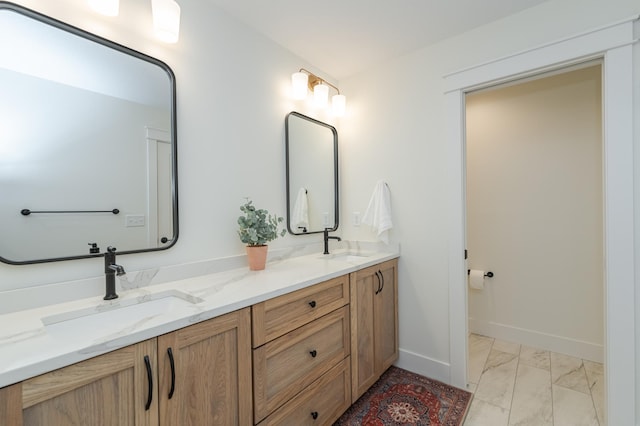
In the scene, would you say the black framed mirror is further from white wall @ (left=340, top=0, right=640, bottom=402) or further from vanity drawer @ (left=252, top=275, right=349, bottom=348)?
vanity drawer @ (left=252, top=275, right=349, bottom=348)

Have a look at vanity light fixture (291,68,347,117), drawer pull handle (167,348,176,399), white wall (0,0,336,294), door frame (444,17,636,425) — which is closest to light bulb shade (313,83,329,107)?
vanity light fixture (291,68,347,117)

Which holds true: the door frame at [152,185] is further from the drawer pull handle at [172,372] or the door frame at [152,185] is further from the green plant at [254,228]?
the drawer pull handle at [172,372]

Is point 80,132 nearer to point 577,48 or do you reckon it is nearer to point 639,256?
point 577,48

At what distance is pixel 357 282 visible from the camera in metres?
1.80

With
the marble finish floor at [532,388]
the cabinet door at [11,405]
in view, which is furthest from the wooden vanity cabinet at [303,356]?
the marble finish floor at [532,388]

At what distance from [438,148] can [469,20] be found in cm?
80

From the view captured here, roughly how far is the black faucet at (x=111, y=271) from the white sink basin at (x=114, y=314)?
2.0 inches

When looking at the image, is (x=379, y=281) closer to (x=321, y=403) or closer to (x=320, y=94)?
(x=321, y=403)

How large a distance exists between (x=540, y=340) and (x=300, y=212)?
238 cm

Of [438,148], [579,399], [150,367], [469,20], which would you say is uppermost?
[469,20]

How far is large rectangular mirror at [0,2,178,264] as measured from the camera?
108cm

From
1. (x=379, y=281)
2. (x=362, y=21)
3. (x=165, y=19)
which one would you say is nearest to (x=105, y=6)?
(x=165, y=19)

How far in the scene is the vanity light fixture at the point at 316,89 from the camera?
2094 millimetres

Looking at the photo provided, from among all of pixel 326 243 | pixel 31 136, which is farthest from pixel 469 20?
pixel 31 136
